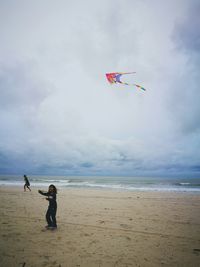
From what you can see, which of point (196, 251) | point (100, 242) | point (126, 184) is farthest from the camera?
point (126, 184)

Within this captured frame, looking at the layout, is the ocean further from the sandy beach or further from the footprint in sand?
the footprint in sand

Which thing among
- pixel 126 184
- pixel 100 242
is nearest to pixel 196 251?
pixel 100 242

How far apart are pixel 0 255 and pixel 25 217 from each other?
4.72m

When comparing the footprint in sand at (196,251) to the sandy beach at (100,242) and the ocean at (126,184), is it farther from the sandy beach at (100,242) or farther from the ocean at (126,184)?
the ocean at (126,184)

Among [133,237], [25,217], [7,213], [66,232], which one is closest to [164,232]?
[133,237]

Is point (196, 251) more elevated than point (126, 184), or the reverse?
point (196, 251)

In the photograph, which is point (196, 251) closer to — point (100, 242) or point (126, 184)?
point (100, 242)

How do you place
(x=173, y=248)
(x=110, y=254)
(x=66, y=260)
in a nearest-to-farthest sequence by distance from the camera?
(x=66, y=260)
(x=110, y=254)
(x=173, y=248)

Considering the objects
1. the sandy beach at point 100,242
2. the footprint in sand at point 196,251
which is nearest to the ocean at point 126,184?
the sandy beach at point 100,242

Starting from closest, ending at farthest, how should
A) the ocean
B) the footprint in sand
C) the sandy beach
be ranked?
the sandy beach → the footprint in sand → the ocean

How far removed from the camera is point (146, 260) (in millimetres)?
5488

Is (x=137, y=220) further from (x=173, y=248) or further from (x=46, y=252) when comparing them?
(x=46, y=252)

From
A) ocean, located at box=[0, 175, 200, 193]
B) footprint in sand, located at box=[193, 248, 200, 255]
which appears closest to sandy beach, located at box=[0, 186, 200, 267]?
footprint in sand, located at box=[193, 248, 200, 255]

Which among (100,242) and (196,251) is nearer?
(196,251)
